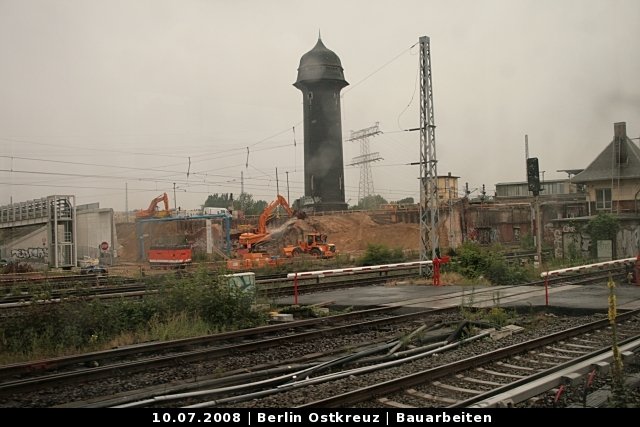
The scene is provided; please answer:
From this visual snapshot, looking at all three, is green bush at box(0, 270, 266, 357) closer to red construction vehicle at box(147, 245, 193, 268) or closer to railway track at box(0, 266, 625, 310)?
railway track at box(0, 266, 625, 310)

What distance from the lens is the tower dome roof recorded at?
56.5 m

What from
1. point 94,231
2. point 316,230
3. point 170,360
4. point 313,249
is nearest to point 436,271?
point 170,360

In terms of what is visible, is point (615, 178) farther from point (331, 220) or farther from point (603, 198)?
point (331, 220)

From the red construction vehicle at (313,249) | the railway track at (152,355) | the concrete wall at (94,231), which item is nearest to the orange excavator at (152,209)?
the concrete wall at (94,231)

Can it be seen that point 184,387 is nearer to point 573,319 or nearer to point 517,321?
point 517,321

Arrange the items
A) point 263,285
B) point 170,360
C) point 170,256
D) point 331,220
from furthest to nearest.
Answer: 1. point 331,220
2. point 170,256
3. point 263,285
4. point 170,360

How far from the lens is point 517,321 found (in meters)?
11.7

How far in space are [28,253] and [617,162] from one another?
118ft

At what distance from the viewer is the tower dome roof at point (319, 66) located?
56.5m

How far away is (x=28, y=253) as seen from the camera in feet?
118

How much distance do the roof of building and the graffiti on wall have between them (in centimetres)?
3301

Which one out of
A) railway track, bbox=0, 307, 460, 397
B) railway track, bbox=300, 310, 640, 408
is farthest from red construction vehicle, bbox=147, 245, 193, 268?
railway track, bbox=300, 310, 640, 408
